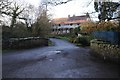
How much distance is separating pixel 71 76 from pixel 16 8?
22.6 meters

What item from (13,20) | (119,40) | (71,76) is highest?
(13,20)

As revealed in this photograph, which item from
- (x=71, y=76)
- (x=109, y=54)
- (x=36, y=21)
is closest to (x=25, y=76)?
(x=71, y=76)

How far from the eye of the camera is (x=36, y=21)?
34.2 meters

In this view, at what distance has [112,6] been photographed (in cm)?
1638

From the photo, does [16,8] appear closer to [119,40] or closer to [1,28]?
[1,28]

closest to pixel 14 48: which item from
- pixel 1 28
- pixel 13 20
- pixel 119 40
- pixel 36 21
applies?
pixel 1 28

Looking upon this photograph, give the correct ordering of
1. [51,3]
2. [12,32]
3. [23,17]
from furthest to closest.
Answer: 1. [23,17]
2. [12,32]
3. [51,3]

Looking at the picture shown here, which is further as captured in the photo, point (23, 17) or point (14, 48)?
point (23, 17)

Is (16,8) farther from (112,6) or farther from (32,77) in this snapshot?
(32,77)

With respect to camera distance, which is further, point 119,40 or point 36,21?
point 36,21

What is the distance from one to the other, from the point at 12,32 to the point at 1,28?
191 cm

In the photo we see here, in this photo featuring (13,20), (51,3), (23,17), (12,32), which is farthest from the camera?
(23,17)

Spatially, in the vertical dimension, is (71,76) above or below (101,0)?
below

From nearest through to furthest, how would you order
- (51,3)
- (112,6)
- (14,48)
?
(51,3) → (112,6) → (14,48)
